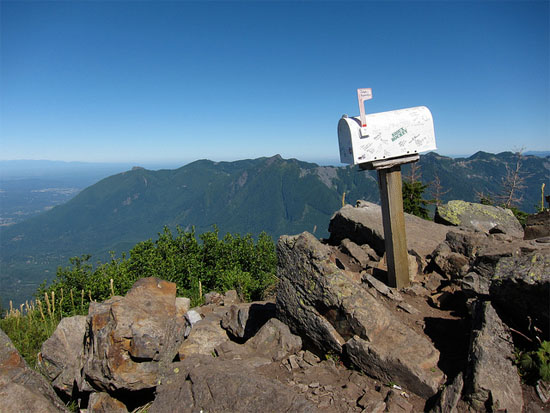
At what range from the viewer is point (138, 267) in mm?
13781

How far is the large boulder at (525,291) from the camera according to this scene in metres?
4.66

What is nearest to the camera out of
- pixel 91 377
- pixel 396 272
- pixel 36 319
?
pixel 91 377

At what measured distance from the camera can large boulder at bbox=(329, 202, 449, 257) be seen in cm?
1067

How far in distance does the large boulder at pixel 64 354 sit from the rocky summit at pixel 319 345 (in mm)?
30

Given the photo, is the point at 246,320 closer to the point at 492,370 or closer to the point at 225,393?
the point at 225,393

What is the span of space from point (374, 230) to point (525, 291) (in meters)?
6.13

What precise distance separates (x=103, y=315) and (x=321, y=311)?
16.5 ft

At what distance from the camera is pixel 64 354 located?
8.44m

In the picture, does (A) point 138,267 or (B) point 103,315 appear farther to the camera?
(A) point 138,267

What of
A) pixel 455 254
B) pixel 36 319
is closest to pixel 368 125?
pixel 455 254

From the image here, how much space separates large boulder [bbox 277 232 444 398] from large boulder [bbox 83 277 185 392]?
2.61 metres

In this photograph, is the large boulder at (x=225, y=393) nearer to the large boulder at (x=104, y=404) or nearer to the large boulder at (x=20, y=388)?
the large boulder at (x=104, y=404)

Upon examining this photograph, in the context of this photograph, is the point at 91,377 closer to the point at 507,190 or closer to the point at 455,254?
the point at 455,254

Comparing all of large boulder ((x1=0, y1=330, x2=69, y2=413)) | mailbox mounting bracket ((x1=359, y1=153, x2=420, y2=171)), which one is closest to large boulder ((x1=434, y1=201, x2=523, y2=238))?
mailbox mounting bracket ((x1=359, y1=153, x2=420, y2=171))
